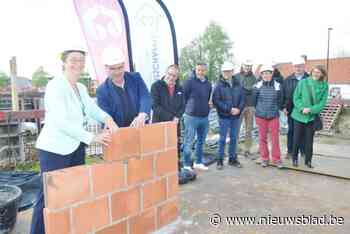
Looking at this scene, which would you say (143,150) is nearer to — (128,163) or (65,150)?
(128,163)

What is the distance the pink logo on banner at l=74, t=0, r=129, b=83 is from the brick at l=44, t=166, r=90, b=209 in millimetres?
1673

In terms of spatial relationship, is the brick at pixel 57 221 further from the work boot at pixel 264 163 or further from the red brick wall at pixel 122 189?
Result: the work boot at pixel 264 163

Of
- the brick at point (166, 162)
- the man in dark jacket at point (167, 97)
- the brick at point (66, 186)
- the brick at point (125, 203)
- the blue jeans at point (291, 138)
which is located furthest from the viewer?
the blue jeans at point (291, 138)

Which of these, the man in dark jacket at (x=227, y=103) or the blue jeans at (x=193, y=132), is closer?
the blue jeans at (x=193, y=132)

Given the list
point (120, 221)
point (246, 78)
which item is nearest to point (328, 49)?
point (246, 78)

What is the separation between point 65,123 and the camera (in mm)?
2025

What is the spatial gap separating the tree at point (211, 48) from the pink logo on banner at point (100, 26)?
1226 inches

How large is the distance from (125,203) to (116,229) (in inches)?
7.7

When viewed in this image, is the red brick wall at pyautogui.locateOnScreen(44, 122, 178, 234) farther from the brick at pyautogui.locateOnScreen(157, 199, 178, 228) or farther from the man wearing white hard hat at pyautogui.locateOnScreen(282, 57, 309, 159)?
the man wearing white hard hat at pyautogui.locateOnScreen(282, 57, 309, 159)

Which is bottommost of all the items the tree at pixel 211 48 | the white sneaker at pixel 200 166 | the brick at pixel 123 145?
the white sneaker at pixel 200 166

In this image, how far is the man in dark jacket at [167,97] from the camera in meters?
4.06

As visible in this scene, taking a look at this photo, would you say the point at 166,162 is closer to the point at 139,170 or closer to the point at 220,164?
the point at 139,170

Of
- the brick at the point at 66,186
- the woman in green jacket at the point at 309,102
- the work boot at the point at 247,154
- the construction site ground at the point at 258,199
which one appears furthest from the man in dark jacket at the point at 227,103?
the brick at the point at 66,186

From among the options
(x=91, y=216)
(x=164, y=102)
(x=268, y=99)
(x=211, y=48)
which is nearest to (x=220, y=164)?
(x=268, y=99)
